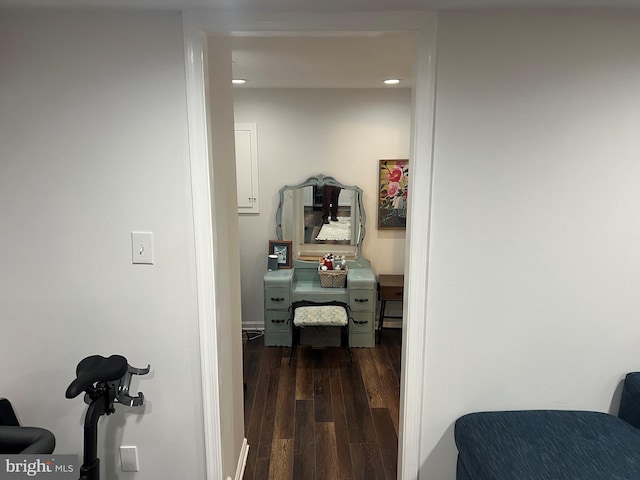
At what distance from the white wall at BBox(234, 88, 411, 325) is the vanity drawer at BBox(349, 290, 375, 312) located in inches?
27.0

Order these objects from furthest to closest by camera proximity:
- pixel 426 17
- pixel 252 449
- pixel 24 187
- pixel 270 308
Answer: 1. pixel 270 308
2. pixel 252 449
3. pixel 24 187
4. pixel 426 17

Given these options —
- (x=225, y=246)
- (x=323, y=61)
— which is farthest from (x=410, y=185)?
(x=323, y=61)

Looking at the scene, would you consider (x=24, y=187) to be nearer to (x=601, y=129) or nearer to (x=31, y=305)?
(x=31, y=305)

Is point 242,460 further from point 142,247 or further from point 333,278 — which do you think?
point 333,278

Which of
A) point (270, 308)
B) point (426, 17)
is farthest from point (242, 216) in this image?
point (426, 17)

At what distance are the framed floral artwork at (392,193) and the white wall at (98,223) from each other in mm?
2580

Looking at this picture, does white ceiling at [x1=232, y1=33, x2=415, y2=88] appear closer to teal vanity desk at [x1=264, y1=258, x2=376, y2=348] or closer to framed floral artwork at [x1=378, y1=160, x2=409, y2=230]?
framed floral artwork at [x1=378, y1=160, x2=409, y2=230]

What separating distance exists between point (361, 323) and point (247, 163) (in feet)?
5.77

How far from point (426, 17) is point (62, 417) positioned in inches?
79.6

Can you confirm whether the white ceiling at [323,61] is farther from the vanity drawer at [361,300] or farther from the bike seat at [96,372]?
the vanity drawer at [361,300]

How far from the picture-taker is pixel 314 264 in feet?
12.6

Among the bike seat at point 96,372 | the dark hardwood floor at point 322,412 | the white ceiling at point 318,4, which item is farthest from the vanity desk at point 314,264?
the white ceiling at point 318,4

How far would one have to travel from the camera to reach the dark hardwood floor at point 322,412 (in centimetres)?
229

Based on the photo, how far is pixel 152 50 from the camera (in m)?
1.42
